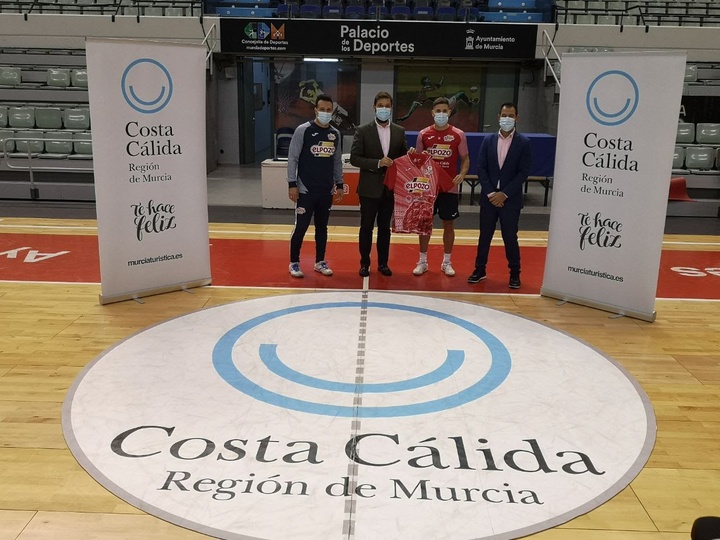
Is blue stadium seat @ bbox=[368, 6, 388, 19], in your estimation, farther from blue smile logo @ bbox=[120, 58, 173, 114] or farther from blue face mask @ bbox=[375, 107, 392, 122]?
blue smile logo @ bbox=[120, 58, 173, 114]

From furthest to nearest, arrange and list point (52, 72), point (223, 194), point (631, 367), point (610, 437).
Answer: point (52, 72)
point (223, 194)
point (631, 367)
point (610, 437)

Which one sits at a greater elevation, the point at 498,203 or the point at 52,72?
the point at 52,72

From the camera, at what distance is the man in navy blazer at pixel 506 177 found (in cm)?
648

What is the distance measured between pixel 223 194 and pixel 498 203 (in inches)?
277

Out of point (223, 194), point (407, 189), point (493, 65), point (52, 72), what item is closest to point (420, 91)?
point (493, 65)

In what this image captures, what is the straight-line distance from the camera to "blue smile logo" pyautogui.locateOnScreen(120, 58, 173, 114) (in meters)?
5.73

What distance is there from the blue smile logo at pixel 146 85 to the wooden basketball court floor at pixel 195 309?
1744 mm

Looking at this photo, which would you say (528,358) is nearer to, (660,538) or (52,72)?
(660,538)

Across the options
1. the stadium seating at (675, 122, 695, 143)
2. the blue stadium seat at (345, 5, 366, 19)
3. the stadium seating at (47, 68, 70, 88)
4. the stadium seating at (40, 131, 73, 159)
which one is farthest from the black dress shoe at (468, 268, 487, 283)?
the stadium seating at (47, 68, 70, 88)

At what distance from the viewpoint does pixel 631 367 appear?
16.0 ft

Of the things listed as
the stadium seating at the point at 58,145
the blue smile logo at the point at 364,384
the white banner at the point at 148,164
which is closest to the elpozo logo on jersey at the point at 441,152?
the blue smile logo at the point at 364,384

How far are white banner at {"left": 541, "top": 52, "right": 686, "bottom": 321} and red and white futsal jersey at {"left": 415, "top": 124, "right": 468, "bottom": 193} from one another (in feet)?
3.48

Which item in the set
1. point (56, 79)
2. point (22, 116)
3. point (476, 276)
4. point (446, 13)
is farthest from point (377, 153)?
point (56, 79)

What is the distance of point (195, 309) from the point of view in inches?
235
